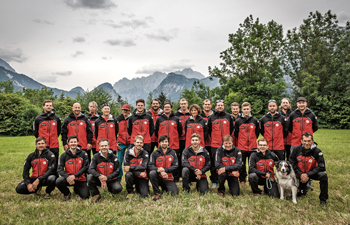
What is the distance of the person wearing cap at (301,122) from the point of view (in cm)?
602

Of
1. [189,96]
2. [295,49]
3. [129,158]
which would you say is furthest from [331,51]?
[129,158]

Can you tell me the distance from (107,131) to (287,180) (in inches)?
202

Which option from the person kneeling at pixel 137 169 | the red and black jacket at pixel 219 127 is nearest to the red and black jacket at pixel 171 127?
the red and black jacket at pixel 219 127

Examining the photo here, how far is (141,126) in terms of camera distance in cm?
647

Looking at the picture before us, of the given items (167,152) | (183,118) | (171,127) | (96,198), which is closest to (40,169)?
(96,198)

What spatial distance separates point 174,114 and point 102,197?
126 inches

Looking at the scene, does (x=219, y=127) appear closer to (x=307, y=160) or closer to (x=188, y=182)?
(x=188, y=182)

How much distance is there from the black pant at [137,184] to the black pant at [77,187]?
1.02m

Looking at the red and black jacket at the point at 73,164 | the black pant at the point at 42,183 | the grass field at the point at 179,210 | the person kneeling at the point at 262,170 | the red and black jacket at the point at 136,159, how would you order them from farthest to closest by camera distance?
the red and black jacket at the point at 136,159 < the red and black jacket at the point at 73,164 < the person kneeling at the point at 262,170 < the black pant at the point at 42,183 < the grass field at the point at 179,210

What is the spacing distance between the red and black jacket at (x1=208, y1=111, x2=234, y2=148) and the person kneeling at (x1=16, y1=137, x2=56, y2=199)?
4.46 m

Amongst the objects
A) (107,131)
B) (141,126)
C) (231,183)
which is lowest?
(231,183)

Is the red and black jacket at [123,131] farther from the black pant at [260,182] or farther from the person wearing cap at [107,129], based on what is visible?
the black pant at [260,182]

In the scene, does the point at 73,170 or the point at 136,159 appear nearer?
the point at 73,170

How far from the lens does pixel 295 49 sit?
35.2 m
